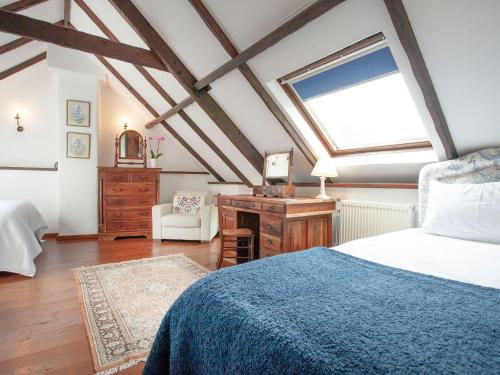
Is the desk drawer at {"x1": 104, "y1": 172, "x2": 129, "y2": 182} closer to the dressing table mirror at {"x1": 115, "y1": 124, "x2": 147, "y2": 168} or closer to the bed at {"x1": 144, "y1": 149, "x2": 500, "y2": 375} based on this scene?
the dressing table mirror at {"x1": 115, "y1": 124, "x2": 147, "y2": 168}

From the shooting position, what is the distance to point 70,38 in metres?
2.75

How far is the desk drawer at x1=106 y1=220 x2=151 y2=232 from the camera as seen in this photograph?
438 cm

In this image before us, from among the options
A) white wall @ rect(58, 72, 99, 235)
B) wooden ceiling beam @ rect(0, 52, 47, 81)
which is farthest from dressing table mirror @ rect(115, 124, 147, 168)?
wooden ceiling beam @ rect(0, 52, 47, 81)

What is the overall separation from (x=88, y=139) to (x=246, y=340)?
465 cm

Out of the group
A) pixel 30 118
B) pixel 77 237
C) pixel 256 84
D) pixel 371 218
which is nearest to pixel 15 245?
pixel 77 237

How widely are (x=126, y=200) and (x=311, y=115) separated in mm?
3220

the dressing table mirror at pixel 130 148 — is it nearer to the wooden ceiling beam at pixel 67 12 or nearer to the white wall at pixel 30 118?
the white wall at pixel 30 118

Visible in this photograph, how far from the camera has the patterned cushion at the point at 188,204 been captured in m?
4.65

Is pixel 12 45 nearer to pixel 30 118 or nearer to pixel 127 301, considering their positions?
pixel 30 118

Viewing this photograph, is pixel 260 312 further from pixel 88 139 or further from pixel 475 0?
pixel 88 139

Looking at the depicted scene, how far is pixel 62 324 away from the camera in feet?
6.31

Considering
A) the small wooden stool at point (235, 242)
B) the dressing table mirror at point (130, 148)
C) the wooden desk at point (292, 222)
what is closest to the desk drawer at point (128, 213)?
the dressing table mirror at point (130, 148)

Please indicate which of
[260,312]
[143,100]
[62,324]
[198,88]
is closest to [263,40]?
[198,88]

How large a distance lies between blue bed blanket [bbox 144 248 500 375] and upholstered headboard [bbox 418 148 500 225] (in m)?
1.23
